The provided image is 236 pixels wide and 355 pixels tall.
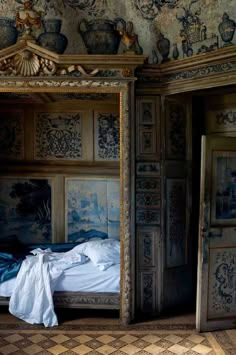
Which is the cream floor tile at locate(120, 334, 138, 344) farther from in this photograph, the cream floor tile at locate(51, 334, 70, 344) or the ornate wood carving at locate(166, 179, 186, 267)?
the ornate wood carving at locate(166, 179, 186, 267)

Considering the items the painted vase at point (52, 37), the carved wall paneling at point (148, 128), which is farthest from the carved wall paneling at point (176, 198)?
the painted vase at point (52, 37)

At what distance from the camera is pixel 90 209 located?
501 cm

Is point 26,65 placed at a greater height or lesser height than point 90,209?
greater

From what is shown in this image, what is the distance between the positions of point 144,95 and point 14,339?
2.62 meters

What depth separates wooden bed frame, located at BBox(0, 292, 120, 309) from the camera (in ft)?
13.4

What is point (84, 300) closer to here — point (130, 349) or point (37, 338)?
point (37, 338)

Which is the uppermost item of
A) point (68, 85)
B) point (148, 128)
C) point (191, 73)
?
point (191, 73)

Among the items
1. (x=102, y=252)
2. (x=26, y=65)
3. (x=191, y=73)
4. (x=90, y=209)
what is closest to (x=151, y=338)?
(x=102, y=252)

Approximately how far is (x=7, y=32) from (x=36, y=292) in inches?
102

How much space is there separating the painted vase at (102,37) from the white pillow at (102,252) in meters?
2.02

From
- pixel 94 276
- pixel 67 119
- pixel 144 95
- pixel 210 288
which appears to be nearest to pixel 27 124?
pixel 67 119

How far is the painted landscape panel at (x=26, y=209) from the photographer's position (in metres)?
5.04

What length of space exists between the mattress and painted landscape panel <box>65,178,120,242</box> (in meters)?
0.90

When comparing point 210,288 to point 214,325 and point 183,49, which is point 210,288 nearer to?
point 214,325
